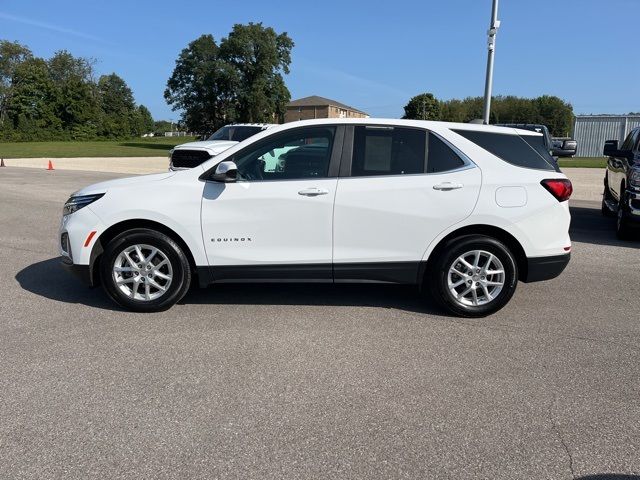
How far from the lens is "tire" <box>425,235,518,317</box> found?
187 inches

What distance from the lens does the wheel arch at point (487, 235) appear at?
15.8ft

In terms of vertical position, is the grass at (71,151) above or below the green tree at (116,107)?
below

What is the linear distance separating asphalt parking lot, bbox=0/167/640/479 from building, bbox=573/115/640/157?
1845 inches

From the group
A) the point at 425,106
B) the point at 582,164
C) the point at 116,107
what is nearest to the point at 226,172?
the point at 582,164

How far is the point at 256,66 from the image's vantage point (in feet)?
201

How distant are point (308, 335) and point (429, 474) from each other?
6.34 feet

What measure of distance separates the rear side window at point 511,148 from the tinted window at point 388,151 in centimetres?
45

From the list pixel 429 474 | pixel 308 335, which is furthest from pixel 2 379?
pixel 429 474

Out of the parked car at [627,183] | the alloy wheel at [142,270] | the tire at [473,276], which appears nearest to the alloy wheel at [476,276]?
the tire at [473,276]

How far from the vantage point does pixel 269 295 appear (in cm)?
549

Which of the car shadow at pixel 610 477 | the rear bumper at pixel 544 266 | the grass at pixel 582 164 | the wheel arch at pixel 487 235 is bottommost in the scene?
the car shadow at pixel 610 477

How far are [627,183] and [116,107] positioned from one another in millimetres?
103100

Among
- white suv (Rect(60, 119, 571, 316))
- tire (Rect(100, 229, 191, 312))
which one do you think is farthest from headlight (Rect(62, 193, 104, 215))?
tire (Rect(100, 229, 191, 312))

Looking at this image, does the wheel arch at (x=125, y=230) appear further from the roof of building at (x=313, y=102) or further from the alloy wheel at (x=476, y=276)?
the roof of building at (x=313, y=102)
